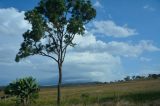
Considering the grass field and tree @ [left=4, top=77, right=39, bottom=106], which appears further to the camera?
tree @ [left=4, top=77, right=39, bottom=106]

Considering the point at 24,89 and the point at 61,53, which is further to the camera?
the point at 61,53

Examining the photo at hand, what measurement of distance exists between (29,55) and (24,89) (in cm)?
831

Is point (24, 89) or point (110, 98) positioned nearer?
point (24, 89)

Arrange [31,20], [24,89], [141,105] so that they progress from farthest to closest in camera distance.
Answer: [31,20], [24,89], [141,105]

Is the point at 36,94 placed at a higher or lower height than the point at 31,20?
lower

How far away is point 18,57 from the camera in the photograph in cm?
3853

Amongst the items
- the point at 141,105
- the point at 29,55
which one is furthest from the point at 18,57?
the point at 141,105

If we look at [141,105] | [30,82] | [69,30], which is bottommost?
[141,105]

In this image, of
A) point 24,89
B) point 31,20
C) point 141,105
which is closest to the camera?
point 141,105

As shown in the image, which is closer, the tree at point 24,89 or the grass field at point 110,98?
the grass field at point 110,98

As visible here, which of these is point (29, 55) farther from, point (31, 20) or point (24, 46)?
point (31, 20)

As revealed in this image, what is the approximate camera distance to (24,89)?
3111 centimetres

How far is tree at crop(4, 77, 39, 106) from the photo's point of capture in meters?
31.1

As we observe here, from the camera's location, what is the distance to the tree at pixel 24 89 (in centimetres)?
3108
